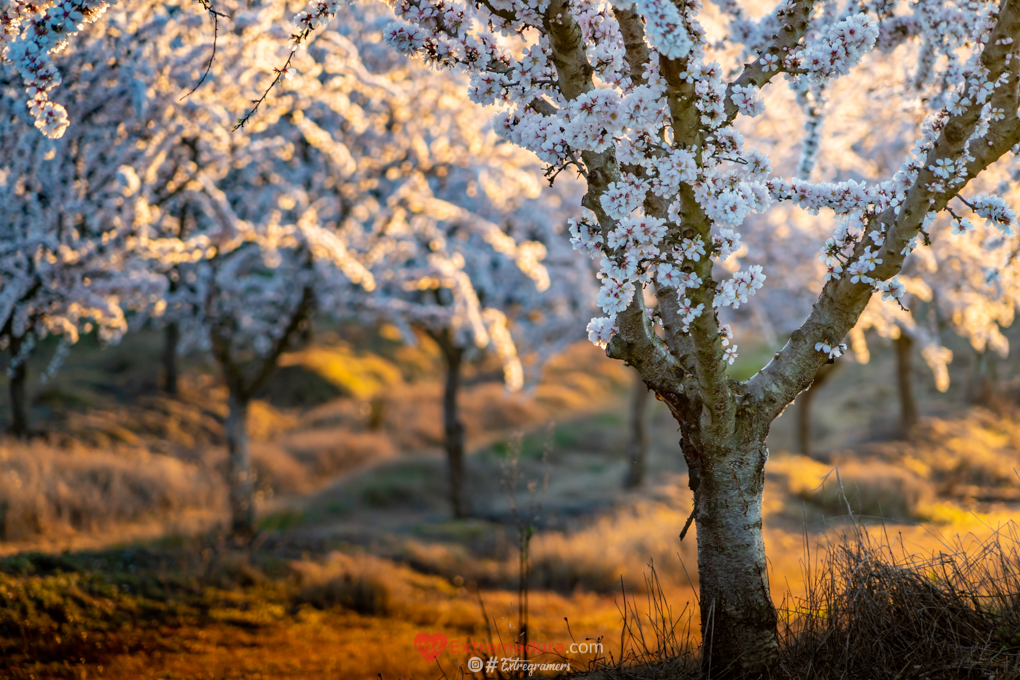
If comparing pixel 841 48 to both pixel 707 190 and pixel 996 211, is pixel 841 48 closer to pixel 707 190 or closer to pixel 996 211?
pixel 996 211

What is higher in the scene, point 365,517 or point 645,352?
point 645,352

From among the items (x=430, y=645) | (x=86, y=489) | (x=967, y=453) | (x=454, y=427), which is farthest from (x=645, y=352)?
(x=967, y=453)

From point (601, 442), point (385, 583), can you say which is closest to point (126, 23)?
point (385, 583)

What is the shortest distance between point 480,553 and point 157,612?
172 inches

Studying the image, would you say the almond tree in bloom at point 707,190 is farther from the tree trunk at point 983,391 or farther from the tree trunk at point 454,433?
the tree trunk at point 983,391

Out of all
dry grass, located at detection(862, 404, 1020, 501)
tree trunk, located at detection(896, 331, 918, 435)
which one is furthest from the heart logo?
tree trunk, located at detection(896, 331, 918, 435)

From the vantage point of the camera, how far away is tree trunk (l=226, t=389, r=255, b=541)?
7648 millimetres

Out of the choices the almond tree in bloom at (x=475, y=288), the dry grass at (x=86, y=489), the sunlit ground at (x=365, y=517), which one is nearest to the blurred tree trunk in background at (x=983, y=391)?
the sunlit ground at (x=365, y=517)

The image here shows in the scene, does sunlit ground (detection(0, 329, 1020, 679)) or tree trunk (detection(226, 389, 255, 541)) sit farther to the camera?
tree trunk (detection(226, 389, 255, 541))

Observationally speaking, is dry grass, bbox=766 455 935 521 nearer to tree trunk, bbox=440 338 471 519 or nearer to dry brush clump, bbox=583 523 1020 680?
tree trunk, bbox=440 338 471 519

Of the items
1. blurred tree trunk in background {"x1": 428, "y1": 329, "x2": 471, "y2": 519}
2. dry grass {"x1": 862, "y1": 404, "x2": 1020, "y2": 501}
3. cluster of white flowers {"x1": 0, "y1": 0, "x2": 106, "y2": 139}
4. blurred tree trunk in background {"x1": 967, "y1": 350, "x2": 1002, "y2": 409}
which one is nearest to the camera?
cluster of white flowers {"x1": 0, "y1": 0, "x2": 106, "y2": 139}

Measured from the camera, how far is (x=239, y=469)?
7879 millimetres

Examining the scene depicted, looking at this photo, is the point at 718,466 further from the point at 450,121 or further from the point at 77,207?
the point at 450,121

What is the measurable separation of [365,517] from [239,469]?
3532 mm
